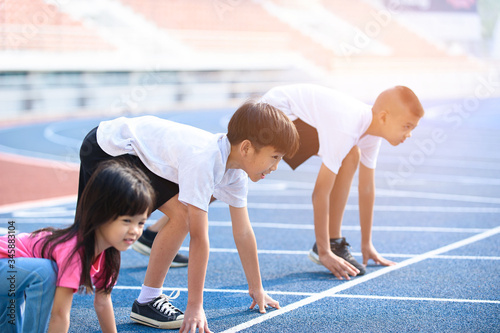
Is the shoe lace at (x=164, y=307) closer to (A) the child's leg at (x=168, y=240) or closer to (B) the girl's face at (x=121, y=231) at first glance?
(A) the child's leg at (x=168, y=240)

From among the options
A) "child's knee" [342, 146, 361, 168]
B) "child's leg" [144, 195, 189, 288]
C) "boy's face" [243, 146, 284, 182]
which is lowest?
"child's leg" [144, 195, 189, 288]

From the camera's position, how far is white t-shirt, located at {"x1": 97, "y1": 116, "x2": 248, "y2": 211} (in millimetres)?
2477

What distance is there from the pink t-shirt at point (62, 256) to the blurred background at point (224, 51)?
45.0ft

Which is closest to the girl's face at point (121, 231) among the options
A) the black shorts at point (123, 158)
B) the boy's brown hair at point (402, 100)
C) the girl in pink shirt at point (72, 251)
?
the girl in pink shirt at point (72, 251)

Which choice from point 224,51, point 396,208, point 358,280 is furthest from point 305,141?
point 224,51

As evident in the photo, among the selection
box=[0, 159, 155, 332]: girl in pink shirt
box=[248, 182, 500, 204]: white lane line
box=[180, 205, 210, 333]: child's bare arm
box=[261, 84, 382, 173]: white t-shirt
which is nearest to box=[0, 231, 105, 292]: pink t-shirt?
box=[0, 159, 155, 332]: girl in pink shirt

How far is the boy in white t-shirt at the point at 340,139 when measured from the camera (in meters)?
3.39

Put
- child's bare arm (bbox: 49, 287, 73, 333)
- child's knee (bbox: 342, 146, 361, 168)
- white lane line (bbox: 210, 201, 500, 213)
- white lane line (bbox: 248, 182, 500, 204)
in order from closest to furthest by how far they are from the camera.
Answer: child's bare arm (bbox: 49, 287, 73, 333)
child's knee (bbox: 342, 146, 361, 168)
white lane line (bbox: 210, 201, 500, 213)
white lane line (bbox: 248, 182, 500, 204)

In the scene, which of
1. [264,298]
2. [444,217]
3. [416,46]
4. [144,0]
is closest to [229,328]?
[264,298]

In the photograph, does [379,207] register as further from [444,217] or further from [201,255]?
[201,255]

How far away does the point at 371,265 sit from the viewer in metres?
3.84

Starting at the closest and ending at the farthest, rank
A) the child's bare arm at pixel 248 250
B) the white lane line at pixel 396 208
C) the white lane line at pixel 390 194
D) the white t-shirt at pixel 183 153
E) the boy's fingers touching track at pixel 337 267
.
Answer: the white t-shirt at pixel 183 153, the child's bare arm at pixel 248 250, the boy's fingers touching track at pixel 337 267, the white lane line at pixel 396 208, the white lane line at pixel 390 194

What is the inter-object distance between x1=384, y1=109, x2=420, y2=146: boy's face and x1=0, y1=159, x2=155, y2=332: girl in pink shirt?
1701 mm

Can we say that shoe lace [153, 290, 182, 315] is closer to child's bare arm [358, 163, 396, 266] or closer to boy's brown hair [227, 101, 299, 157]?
boy's brown hair [227, 101, 299, 157]
